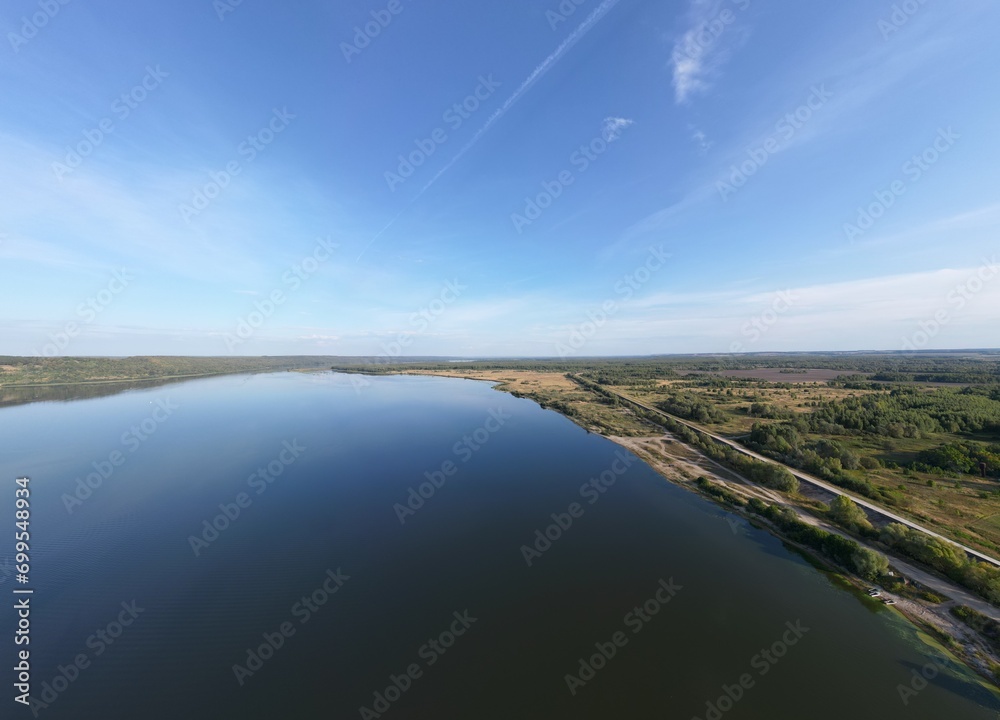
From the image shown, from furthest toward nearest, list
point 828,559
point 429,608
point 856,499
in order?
1. point 856,499
2. point 828,559
3. point 429,608

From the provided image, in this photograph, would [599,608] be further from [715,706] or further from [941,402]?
[941,402]

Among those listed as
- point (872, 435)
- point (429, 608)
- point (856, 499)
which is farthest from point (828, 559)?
point (872, 435)

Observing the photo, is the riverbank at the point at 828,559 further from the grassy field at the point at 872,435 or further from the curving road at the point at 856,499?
the grassy field at the point at 872,435

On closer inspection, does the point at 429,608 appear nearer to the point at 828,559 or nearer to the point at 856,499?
the point at 828,559

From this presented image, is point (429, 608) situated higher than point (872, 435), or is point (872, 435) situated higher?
point (429, 608)

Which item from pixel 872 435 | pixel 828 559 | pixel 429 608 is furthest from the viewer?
pixel 872 435

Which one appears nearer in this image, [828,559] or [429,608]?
[429,608]

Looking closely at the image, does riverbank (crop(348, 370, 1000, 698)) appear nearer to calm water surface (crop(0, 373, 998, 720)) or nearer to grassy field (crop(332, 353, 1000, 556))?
calm water surface (crop(0, 373, 998, 720))

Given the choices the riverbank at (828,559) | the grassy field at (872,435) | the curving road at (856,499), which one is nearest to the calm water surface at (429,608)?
the riverbank at (828,559)
